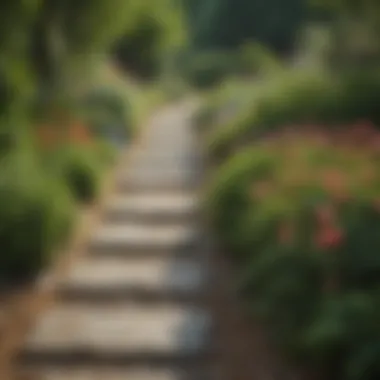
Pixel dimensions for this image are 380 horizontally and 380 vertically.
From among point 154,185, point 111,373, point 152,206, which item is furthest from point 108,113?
point 111,373

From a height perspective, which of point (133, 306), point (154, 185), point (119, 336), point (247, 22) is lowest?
point (119, 336)

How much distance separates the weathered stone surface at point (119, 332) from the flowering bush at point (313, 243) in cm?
50

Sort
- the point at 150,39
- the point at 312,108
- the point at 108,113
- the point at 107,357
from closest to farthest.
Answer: the point at 107,357 < the point at 312,108 < the point at 108,113 < the point at 150,39

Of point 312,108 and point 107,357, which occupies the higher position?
point 312,108

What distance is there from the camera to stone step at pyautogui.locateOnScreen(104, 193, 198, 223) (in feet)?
24.1

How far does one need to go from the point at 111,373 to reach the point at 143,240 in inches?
88.7

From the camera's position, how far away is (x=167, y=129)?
48.7ft

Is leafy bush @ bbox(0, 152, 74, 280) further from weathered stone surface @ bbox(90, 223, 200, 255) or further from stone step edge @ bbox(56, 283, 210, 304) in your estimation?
weathered stone surface @ bbox(90, 223, 200, 255)

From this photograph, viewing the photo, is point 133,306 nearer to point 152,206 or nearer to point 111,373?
point 111,373

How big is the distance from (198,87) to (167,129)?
10995 millimetres

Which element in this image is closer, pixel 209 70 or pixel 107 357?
pixel 107 357

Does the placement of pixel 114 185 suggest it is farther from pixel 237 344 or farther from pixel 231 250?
pixel 237 344

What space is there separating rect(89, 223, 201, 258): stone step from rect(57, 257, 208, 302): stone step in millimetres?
166

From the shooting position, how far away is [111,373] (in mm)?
4398
